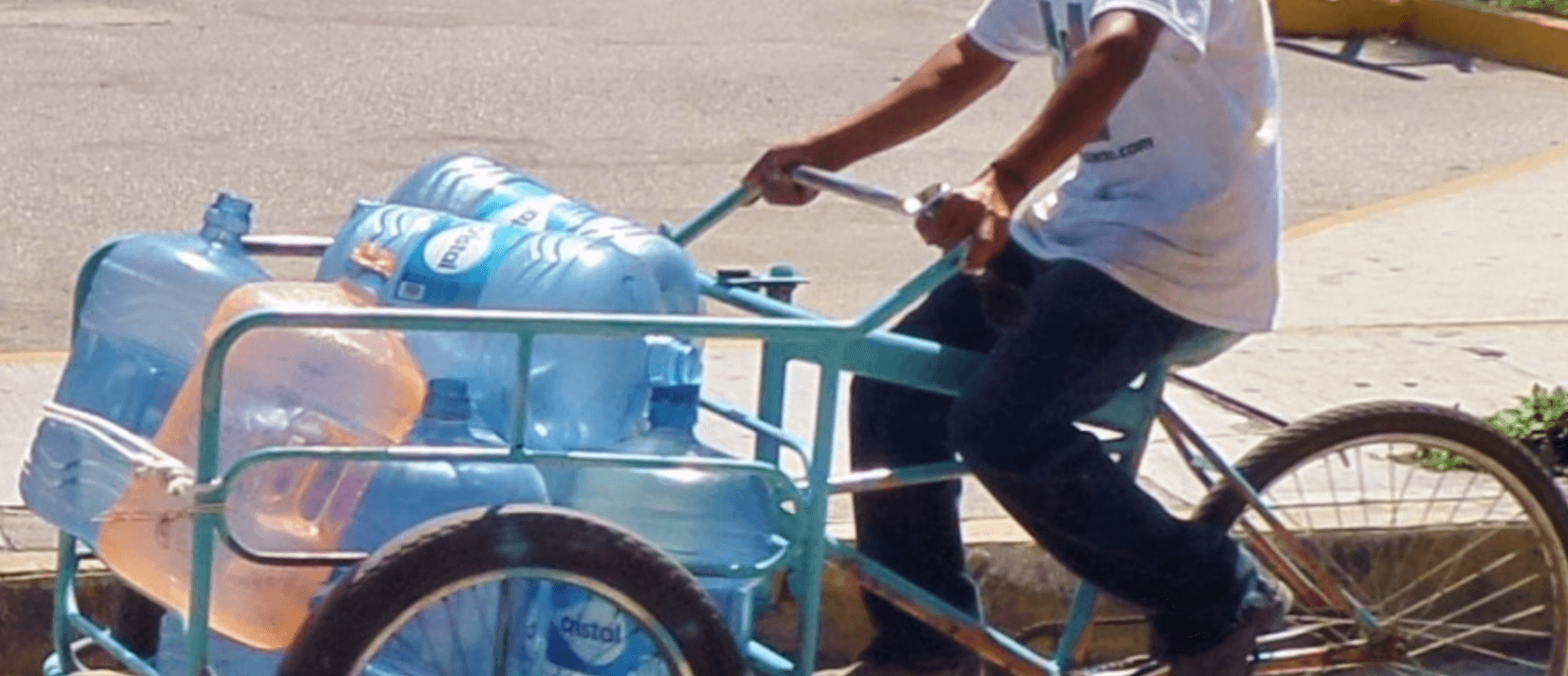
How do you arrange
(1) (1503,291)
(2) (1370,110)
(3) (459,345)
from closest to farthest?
(3) (459,345), (1) (1503,291), (2) (1370,110)

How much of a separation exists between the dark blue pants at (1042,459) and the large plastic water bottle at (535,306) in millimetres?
458

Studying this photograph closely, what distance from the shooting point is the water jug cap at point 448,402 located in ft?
12.4

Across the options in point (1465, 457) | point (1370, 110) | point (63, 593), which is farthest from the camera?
point (1370, 110)

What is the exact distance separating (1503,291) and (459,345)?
15.9 ft

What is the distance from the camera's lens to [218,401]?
3605 millimetres

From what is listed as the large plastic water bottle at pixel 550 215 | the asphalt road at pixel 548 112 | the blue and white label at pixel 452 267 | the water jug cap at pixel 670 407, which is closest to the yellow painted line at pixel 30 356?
the asphalt road at pixel 548 112

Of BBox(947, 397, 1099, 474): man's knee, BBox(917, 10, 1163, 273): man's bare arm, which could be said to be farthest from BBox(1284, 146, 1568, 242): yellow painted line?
BBox(917, 10, 1163, 273): man's bare arm

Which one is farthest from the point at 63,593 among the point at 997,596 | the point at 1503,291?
the point at 1503,291

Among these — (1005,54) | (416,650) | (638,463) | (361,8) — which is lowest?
(361,8)

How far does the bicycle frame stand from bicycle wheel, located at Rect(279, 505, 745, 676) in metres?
0.11

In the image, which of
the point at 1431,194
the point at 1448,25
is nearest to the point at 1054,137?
the point at 1431,194

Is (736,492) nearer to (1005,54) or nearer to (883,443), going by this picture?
(883,443)

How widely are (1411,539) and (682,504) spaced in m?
1.99

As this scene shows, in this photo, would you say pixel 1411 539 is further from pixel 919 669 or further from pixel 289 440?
pixel 289 440
